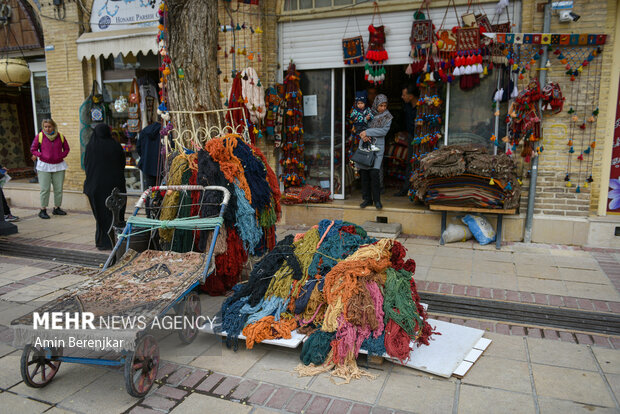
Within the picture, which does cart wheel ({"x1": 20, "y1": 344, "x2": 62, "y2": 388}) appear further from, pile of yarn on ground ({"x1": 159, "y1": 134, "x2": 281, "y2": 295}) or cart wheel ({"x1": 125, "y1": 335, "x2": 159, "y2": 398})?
pile of yarn on ground ({"x1": 159, "y1": 134, "x2": 281, "y2": 295})

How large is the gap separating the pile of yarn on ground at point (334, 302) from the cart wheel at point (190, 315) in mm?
279

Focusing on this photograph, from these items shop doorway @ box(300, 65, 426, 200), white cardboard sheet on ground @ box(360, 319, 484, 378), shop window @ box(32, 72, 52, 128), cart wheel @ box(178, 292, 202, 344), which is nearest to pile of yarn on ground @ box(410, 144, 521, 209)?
shop doorway @ box(300, 65, 426, 200)

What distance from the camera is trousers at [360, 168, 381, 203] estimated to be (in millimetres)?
7961

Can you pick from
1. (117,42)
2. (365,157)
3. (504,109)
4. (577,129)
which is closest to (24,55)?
(117,42)

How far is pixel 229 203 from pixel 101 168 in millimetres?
3081

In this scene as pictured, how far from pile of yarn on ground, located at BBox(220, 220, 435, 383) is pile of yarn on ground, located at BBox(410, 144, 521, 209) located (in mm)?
2696

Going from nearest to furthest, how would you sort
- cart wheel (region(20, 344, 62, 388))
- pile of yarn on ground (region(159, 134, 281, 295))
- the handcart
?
the handcart → cart wheel (region(20, 344, 62, 388)) → pile of yarn on ground (region(159, 134, 281, 295))

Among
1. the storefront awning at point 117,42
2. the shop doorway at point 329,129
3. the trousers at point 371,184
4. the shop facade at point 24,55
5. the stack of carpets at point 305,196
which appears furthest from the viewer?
the shop facade at point 24,55

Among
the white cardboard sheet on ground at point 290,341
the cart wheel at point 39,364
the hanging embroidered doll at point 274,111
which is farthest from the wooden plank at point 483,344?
the hanging embroidered doll at point 274,111

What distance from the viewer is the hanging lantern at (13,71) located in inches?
382

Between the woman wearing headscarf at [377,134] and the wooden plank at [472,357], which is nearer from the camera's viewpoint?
the wooden plank at [472,357]

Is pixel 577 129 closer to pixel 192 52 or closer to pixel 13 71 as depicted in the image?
pixel 192 52

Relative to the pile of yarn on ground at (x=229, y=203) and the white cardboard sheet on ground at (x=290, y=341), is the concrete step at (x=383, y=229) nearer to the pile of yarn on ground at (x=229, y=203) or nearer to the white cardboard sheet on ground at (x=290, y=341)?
the pile of yarn on ground at (x=229, y=203)

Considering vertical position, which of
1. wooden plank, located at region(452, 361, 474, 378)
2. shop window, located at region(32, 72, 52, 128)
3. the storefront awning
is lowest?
wooden plank, located at region(452, 361, 474, 378)
